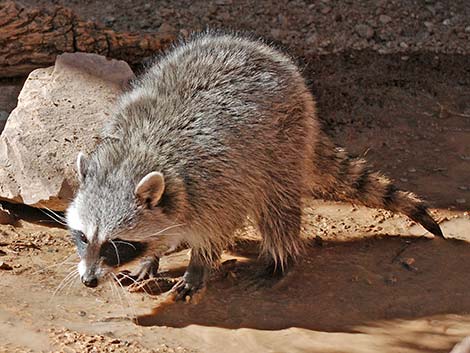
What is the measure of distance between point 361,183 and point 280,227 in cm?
73

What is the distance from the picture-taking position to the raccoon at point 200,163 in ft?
16.3

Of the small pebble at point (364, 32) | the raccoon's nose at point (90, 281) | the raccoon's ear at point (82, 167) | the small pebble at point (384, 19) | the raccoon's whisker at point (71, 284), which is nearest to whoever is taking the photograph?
the raccoon's nose at point (90, 281)

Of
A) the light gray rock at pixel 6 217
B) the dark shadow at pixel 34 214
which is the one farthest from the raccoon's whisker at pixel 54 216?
the light gray rock at pixel 6 217

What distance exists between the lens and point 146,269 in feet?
18.3

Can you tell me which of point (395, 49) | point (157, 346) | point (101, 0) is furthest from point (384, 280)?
point (101, 0)

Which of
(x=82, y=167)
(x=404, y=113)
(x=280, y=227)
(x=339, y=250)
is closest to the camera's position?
(x=82, y=167)

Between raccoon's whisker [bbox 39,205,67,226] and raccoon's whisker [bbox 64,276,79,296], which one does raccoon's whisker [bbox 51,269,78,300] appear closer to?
raccoon's whisker [bbox 64,276,79,296]

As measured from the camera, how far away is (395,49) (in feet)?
26.7

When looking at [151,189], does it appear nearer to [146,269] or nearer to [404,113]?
A: [146,269]

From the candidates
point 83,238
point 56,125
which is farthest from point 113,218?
point 56,125

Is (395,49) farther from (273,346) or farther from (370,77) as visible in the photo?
(273,346)

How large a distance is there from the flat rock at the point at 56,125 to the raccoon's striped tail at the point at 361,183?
1.46 m

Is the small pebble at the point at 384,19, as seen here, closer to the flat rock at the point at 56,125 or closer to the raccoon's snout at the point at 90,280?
the flat rock at the point at 56,125

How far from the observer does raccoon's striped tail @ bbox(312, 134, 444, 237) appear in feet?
19.8
